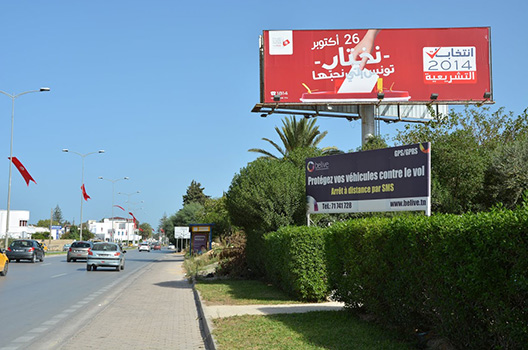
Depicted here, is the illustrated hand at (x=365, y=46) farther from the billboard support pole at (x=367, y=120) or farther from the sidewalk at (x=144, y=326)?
the sidewalk at (x=144, y=326)

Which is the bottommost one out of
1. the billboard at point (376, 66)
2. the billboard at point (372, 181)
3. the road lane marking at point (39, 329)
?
the road lane marking at point (39, 329)

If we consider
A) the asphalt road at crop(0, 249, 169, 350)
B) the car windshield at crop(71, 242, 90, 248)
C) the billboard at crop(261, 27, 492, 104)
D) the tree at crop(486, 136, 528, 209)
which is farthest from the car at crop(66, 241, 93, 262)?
the tree at crop(486, 136, 528, 209)

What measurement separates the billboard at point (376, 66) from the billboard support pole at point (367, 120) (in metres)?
1.03

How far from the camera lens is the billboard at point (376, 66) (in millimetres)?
30797

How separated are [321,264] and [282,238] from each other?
5.45 ft

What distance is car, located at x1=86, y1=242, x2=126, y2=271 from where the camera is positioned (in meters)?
32.6

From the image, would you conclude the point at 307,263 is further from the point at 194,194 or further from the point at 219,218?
the point at 194,194

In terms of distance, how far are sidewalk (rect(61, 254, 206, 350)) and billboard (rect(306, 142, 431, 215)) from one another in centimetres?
447

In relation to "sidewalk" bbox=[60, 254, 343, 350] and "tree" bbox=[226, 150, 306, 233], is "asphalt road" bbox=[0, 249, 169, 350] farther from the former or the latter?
"tree" bbox=[226, 150, 306, 233]

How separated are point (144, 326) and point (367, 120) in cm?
2242

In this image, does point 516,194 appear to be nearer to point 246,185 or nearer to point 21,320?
point 246,185

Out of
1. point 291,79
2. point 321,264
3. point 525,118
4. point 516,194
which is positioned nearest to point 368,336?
point 321,264

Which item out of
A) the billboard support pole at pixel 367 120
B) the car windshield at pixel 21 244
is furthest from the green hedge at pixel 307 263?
the car windshield at pixel 21 244

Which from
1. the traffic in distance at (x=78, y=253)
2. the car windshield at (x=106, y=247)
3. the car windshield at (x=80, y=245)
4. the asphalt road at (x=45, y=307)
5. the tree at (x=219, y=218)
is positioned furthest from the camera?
the tree at (x=219, y=218)
